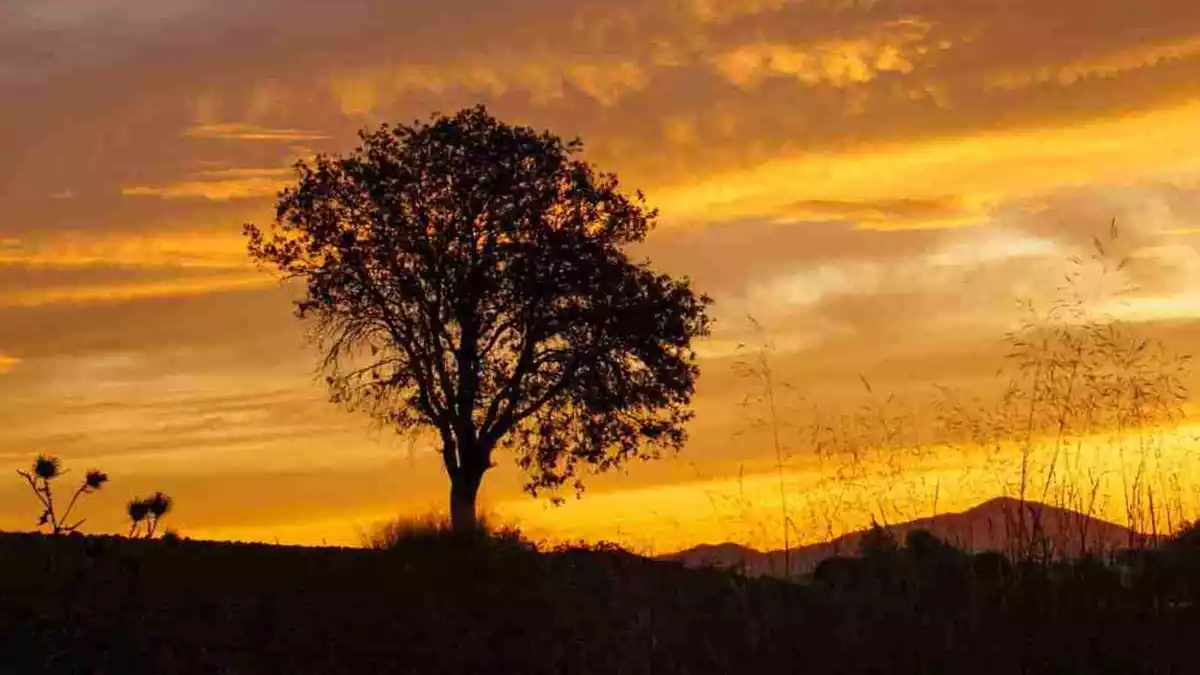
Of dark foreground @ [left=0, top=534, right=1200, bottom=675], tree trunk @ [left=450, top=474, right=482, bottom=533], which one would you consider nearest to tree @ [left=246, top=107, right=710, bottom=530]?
tree trunk @ [left=450, top=474, right=482, bottom=533]

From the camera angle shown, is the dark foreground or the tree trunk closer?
the dark foreground

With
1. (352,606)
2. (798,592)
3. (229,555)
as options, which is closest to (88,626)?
(352,606)

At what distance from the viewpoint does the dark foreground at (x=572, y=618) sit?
38.0ft

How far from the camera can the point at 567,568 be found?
17031 millimetres

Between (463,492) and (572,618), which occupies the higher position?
(463,492)

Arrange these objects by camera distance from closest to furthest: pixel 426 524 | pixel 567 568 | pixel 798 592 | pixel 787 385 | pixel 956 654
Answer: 1. pixel 956 654
2. pixel 798 592
3. pixel 787 385
4. pixel 567 568
5. pixel 426 524

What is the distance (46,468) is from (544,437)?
59.2 feet

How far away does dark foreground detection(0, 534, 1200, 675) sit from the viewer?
11.6 m

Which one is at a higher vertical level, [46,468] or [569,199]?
[569,199]

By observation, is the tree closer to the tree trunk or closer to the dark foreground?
the tree trunk

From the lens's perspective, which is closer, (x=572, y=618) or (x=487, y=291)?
(x=572, y=618)

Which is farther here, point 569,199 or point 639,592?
point 569,199

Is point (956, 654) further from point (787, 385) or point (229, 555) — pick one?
point (229, 555)

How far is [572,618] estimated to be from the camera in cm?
1375
